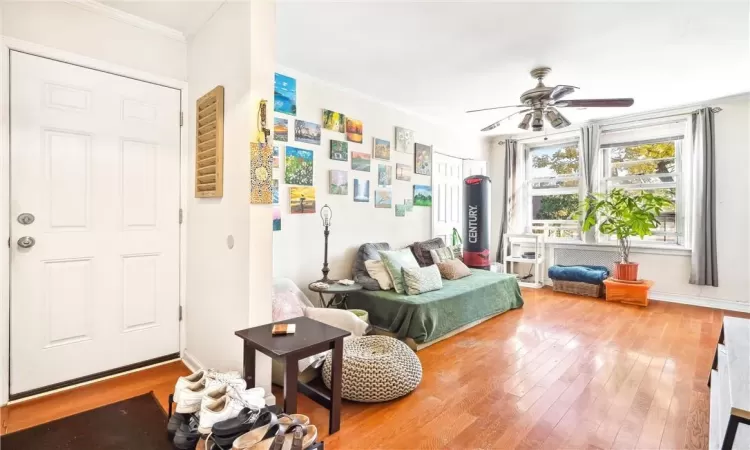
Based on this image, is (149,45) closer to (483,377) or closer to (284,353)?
(284,353)

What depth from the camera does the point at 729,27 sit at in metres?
2.59

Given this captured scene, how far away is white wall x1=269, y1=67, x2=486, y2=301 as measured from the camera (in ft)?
10.9

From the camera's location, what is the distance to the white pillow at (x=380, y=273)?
3379 mm

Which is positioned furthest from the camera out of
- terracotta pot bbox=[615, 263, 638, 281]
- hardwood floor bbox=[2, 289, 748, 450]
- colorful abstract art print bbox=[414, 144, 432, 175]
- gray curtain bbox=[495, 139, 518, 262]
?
gray curtain bbox=[495, 139, 518, 262]

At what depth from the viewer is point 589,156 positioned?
16.9 feet

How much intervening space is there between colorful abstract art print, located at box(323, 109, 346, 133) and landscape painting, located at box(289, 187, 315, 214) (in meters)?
0.70

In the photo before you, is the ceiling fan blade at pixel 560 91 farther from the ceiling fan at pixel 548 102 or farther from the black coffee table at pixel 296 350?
the black coffee table at pixel 296 350

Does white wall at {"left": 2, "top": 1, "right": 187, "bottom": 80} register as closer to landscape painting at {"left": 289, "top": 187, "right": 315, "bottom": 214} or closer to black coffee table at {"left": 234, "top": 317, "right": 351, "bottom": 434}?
landscape painting at {"left": 289, "top": 187, "right": 315, "bottom": 214}

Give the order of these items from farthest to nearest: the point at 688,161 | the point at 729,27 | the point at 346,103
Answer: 1. the point at 688,161
2. the point at 346,103
3. the point at 729,27

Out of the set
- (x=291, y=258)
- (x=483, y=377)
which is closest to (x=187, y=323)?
(x=291, y=258)

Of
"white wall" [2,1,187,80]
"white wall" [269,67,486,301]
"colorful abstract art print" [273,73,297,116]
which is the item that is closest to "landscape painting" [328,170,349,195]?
"white wall" [269,67,486,301]

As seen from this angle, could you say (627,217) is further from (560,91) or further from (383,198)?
(383,198)

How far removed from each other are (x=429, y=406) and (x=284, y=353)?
1.03 m

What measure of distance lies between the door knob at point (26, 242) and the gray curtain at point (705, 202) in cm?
632
